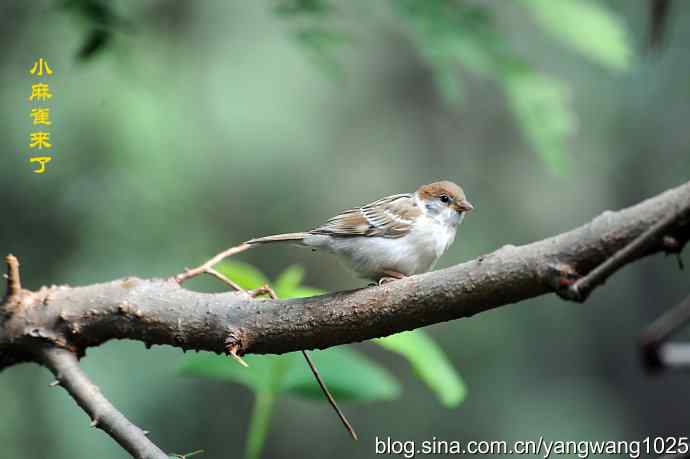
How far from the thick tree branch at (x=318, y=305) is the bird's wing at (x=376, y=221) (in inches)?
23.7

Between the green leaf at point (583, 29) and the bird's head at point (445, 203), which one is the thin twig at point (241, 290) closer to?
the bird's head at point (445, 203)

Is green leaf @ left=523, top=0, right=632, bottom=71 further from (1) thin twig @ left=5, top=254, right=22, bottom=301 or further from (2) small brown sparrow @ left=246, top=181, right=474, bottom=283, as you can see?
(1) thin twig @ left=5, top=254, right=22, bottom=301

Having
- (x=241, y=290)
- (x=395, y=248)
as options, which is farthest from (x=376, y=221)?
(x=241, y=290)

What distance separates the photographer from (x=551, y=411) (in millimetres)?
6566

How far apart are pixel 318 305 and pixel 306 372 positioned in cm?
104

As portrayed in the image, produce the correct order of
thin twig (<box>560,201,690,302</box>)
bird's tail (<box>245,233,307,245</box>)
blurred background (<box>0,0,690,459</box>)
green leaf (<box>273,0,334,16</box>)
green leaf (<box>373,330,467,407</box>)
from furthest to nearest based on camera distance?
blurred background (<box>0,0,690,459</box>)
green leaf (<box>273,0,334,16</box>)
green leaf (<box>373,330,467,407</box>)
bird's tail (<box>245,233,307,245</box>)
thin twig (<box>560,201,690,302</box>)

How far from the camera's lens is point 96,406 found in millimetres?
2125

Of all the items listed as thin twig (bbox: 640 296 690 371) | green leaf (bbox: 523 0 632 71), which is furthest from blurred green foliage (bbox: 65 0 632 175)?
thin twig (bbox: 640 296 690 371)

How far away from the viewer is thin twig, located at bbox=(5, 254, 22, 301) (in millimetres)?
2318

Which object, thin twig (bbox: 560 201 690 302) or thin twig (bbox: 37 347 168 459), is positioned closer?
thin twig (bbox: 560 201 690 302)

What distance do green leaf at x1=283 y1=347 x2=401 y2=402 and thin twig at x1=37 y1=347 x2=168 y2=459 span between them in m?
0.82

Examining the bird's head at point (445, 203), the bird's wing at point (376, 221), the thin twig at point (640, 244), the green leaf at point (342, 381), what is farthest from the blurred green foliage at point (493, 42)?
the thin twig at point (640, 244)

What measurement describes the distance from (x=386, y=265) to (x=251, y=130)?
309 centimetres

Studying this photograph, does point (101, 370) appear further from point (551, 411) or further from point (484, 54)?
point (551, 411)
